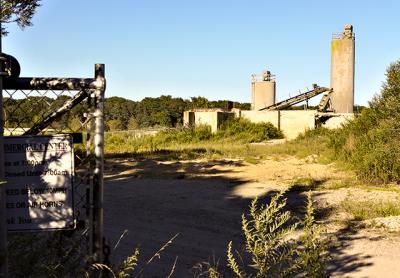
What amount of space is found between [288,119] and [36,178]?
98.8ft

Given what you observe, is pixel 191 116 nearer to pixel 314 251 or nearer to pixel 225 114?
pixel 225 114

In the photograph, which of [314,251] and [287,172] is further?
[287,172]

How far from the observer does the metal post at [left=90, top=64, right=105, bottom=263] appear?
2.92 m

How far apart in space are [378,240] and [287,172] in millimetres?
8281

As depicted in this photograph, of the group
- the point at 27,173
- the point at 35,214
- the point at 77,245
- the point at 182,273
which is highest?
the point at 27,173

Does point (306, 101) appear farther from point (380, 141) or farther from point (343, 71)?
point (380, 141)

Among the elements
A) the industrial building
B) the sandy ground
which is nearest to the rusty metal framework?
the sandy ground

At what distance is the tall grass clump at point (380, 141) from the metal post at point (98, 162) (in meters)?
11.5

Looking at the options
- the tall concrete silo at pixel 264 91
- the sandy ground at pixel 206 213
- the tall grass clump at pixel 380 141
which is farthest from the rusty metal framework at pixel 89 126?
the tall concrete silo at pixel 264 91

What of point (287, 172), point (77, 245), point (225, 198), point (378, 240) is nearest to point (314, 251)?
point (77, 245)

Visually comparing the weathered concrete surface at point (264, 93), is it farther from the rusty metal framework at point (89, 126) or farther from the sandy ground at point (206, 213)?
the rusty metal framework at point (89, 126)

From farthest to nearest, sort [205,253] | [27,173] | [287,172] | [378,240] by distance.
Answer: [287,172], [378,240], [205,253], [27,173]

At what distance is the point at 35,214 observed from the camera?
2.89m

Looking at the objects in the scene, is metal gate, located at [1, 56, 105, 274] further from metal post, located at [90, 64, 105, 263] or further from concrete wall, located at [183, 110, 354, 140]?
concrete wall, located at [183, 110, 354, 140]
